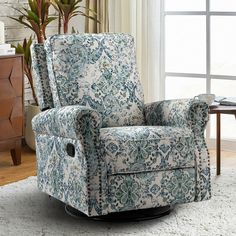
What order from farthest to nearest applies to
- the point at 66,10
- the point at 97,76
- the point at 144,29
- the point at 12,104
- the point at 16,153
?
the point at 144,29
the point at 66,10
the point at 16,153
the point at 12,104
the point at 97,76

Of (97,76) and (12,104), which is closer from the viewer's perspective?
(97,76)

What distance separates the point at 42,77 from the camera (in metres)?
4.03

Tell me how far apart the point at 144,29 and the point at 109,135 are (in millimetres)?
2165

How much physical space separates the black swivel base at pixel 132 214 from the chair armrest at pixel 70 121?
1.43 ft

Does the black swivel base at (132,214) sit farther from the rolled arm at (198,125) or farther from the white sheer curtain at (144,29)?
the white sheer curtain at (144,29)

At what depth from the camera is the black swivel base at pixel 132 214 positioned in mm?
3650

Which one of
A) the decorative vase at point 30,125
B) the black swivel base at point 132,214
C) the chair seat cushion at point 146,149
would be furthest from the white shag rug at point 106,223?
the decorative vase at point 30,125

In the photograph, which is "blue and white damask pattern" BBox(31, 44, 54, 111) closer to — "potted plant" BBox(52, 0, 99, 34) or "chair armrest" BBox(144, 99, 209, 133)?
"chair armrest" BBox(144, 99, 209, 133)

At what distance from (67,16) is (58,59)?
1.49 metres

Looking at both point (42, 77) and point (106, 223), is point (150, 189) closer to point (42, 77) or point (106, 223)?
point (106, 223)

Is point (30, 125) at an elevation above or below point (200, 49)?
below

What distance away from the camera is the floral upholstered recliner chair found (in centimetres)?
351

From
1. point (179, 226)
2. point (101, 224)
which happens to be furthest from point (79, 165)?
point (179, 226)

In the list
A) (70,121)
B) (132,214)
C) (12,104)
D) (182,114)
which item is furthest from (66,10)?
(132,214)
